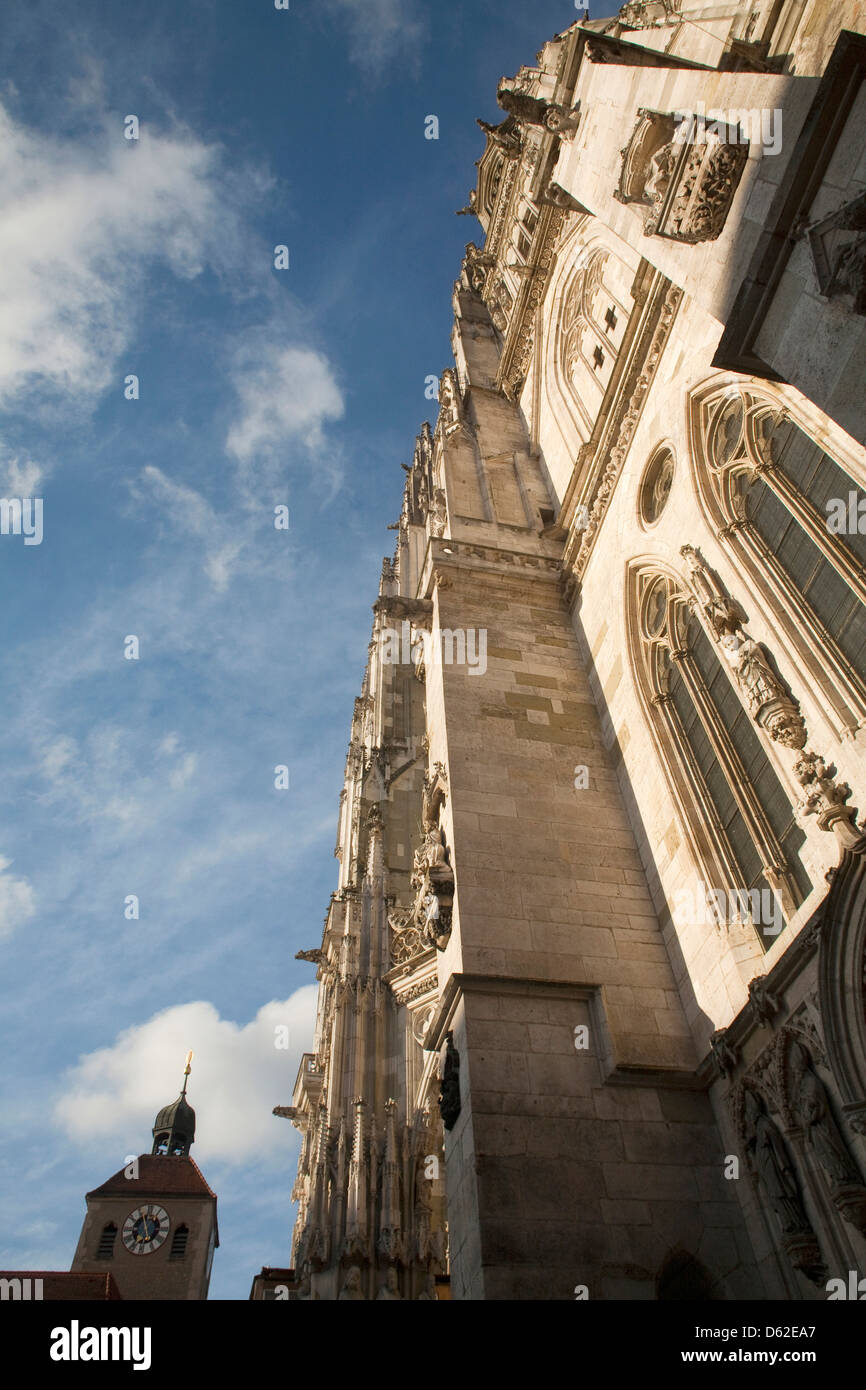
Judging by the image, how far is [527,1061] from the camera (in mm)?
8219

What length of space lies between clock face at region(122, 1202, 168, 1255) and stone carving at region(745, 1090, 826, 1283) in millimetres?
39254

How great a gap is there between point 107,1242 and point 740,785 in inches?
1612

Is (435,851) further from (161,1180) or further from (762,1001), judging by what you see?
(161,1180)

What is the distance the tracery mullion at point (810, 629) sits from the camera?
7.46 m

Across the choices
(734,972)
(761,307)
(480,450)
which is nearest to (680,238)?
(761,307)

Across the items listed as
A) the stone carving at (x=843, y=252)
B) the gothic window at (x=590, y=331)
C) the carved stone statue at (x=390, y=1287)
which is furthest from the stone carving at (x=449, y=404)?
the carved stone statue at (x=390, y=1287)

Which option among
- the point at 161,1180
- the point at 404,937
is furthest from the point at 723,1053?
the point at 161,1180

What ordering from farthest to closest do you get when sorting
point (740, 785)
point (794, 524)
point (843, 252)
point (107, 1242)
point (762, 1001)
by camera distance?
point (107, 1242) → point (740, 785) → point (794, 524) → point (762, 1001) → point (843, 252)

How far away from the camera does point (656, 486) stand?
40.7ft

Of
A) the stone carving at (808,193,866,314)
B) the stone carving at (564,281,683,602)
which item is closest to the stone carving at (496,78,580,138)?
the stone carving at (564,281,683,602)

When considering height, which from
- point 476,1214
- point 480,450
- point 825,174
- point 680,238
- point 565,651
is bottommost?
point 476,1214

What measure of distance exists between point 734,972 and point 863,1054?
192cm
